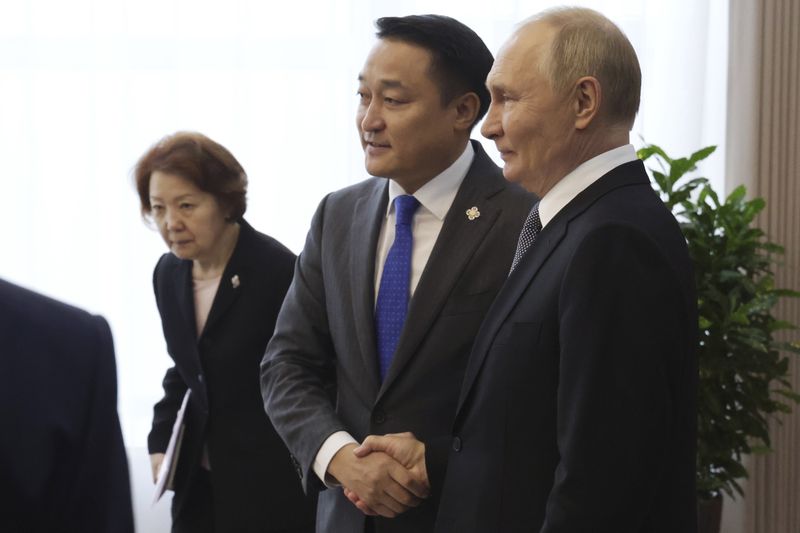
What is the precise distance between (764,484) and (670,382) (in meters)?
3.28

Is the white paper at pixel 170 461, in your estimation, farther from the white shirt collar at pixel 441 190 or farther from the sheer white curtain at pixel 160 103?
the sheer white curtain at pixel 160 103

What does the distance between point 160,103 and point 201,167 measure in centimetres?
159

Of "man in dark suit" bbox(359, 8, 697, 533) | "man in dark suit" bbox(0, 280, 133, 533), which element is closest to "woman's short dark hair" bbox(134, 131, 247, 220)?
"man in dark suit" bbox(359, 8, 697, 533)

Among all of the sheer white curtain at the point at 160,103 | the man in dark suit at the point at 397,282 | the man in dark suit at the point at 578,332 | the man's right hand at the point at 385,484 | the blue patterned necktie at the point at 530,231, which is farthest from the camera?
Result: the sheer white curtain at the point at 160,103

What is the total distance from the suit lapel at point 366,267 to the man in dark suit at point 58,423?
1.30 metres

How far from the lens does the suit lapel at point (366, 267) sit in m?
2.15

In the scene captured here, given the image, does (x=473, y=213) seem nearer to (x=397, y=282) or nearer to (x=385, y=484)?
(x=397, y=282)

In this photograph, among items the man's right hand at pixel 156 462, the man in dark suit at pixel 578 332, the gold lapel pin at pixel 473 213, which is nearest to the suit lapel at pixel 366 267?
the gold lapel pin at pixel 473 213

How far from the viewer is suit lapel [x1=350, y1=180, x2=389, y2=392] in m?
2.15

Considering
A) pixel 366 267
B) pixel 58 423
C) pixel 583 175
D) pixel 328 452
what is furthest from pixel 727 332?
pixel 58 423

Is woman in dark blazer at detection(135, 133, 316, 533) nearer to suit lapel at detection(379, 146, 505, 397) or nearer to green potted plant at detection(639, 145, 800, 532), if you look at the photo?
suit lapel at detection(379, 146, 505, 397)

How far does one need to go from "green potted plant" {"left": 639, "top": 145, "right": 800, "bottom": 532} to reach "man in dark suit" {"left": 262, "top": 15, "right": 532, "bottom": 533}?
5.81ft

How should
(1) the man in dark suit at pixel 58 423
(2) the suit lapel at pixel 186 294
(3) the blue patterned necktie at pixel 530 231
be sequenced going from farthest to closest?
(2) the suit lapel at pixel 186 294
(3) the blue patterned necktie at pixel 530 231
(1) the man in dark suit at pixel 58 423

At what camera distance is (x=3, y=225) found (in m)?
4.40
